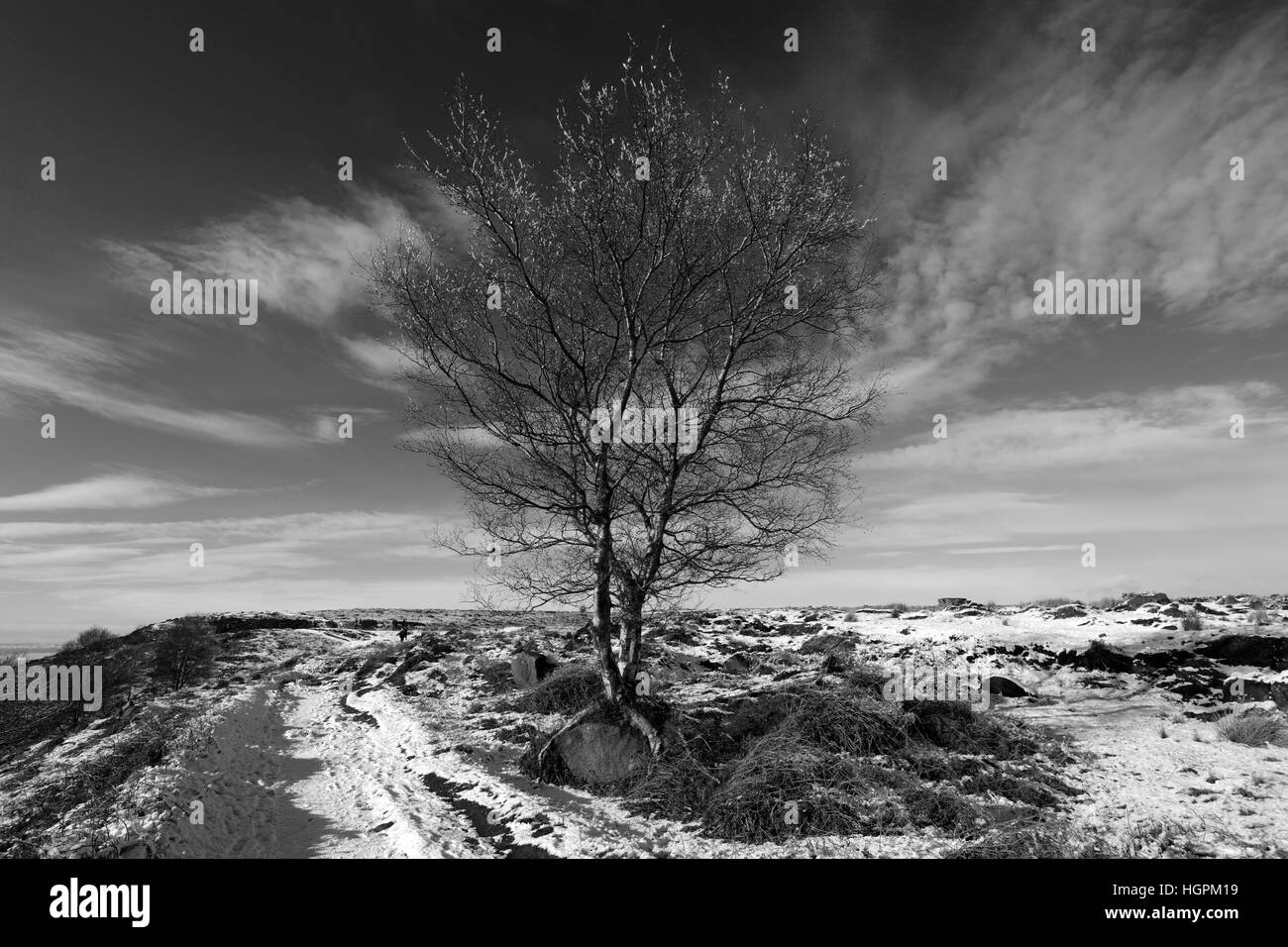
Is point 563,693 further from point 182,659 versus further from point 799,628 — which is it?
point 182,659

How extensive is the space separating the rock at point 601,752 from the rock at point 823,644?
34.4 ft

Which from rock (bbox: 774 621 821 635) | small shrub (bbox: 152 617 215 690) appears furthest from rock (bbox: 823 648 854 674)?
small shrub (bbox: 152 617 215 690)

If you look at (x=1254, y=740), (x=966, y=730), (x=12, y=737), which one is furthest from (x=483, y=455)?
(x=12, y=737)

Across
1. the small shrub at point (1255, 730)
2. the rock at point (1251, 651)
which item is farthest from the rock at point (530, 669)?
the rock at point (1251, 651)

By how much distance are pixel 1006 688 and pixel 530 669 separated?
1104 cm

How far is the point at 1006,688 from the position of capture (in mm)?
12133

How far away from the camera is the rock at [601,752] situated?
835cm

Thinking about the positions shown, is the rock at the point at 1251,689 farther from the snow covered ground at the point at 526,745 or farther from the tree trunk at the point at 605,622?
the tree trunk at the point at 605,622

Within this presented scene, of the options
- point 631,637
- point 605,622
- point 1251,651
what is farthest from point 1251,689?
point 605,622

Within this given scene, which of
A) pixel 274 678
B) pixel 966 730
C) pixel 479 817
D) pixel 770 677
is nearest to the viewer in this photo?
pixel 479 817

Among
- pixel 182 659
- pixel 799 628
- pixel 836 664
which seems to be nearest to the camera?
pixel 836 664
